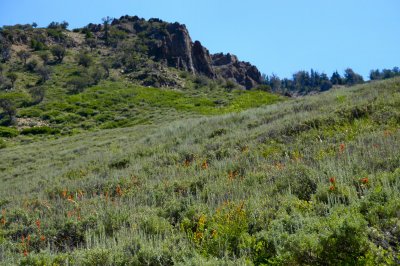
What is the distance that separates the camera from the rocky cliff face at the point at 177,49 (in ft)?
270

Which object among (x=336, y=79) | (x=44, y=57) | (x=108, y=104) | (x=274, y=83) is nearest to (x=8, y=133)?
(x=108, y=104)

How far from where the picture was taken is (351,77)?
146 meters

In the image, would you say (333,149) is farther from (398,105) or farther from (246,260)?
(246,260)

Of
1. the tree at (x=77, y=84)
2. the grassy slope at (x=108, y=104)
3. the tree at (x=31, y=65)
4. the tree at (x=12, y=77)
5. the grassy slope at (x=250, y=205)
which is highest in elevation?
the tree at (x=31, y=65)

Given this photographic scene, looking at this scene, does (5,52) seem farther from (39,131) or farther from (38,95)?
(39,131)

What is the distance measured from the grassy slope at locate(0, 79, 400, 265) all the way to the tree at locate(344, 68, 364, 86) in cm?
14194

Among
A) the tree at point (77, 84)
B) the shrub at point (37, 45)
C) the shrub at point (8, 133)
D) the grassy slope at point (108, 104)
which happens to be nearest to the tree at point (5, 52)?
the grassy slope at point (108, 104)

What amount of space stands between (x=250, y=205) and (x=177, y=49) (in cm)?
8195

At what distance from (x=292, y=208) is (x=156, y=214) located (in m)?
2.16

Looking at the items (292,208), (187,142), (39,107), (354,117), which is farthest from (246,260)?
(39,107)

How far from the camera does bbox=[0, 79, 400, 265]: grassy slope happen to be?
12.3 feet

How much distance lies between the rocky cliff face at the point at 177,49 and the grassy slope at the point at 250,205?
7280 cm

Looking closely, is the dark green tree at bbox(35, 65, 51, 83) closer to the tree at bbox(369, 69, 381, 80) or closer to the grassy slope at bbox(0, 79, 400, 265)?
the grassy slope at bbox(0, 79, 400, 265)

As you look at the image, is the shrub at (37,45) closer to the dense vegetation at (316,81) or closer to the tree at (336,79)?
the dense vegetation at (316,81)
